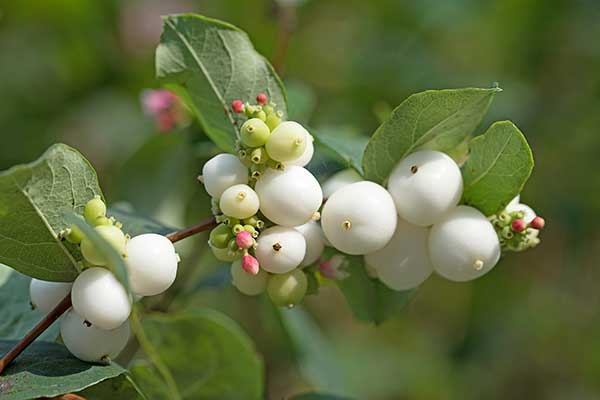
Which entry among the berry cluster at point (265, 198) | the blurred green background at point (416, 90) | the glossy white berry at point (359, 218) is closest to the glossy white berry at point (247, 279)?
the berry cluster at point (265, 198)

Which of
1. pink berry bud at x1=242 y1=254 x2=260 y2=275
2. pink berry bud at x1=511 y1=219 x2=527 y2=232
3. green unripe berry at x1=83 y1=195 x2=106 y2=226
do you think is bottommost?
pink berry bud at x1=242 y1=254 x2=260 y2=275

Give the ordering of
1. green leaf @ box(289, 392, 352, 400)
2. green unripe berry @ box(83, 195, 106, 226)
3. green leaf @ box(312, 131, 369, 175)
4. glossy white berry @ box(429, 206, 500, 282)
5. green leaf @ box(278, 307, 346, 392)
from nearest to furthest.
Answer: green unripe berry @ box(83, 195, 106, 226)
glossy white berry @ box(429, 206, 500, 282)
green leaf @ box(312, 131, 369, 175)
green leaf @ box(289, 392, 352, 400)
green leaf @ box(278, 307, 346, 392)

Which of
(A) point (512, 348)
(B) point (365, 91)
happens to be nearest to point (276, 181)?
(B) point (365, 91)

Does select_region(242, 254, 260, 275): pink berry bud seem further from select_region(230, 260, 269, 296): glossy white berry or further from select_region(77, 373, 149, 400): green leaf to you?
select_region(77, 373, 149, 400): green leaf

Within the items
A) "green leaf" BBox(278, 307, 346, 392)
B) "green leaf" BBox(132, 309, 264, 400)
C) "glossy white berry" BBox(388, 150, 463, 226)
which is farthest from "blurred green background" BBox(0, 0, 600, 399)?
"glossy white berry" BBox(388, 150, 463, 226)

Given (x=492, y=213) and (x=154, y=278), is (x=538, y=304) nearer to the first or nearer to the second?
(x=492, y=213)

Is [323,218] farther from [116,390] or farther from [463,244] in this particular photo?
[116,390]

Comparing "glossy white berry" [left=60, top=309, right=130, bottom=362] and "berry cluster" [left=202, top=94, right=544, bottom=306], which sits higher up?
"berry cluster" [left=202, top=94, right=544, bottom=306]
